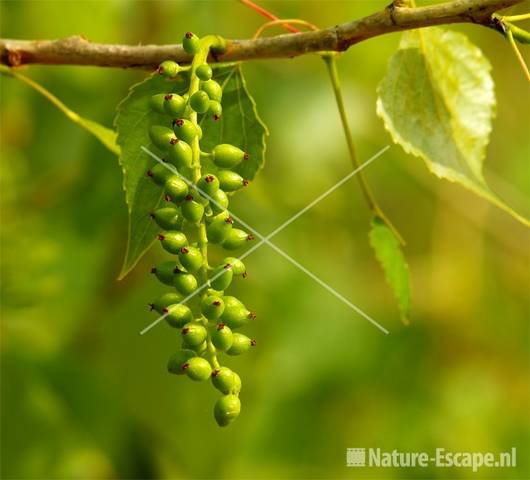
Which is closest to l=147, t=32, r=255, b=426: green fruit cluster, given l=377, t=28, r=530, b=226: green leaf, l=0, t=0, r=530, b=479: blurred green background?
l=377, t=28, r=530, b=226: green leaf

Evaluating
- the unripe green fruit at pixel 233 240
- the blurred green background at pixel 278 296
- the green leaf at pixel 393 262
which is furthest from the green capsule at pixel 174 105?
the blurred green background at pixel 278 296

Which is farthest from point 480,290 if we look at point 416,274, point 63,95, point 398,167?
point 63,95

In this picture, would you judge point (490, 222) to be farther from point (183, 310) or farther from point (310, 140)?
point (183, 310)

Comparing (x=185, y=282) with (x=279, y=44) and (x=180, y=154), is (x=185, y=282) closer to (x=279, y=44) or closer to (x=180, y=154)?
(x=180, y=154)

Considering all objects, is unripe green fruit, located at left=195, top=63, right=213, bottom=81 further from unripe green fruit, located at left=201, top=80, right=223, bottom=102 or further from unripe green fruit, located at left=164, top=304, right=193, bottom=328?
unripe green fruit, located at left=164, top=304, right=193, bottom=328

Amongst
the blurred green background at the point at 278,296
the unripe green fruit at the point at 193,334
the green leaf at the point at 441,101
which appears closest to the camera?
the unripe green fruit at the point at 193,334

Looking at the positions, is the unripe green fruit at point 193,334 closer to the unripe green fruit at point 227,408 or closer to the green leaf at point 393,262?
the unripe green fruit at point 227,408
